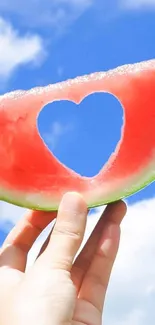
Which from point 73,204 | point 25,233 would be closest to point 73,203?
point 73,204

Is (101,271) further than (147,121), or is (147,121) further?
(101,271)

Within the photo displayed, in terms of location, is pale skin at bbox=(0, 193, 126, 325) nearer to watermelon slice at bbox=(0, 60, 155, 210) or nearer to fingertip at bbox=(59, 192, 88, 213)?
fingertip at bbox=(59, 192, 88, 213)

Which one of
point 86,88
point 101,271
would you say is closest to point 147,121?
point 86,88

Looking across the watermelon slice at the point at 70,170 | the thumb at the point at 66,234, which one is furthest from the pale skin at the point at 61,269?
the watermelon slice at the point at 70,170

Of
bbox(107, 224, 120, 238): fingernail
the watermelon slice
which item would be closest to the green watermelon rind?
the watermelon slice

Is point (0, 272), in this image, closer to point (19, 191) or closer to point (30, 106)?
point (19, 191)

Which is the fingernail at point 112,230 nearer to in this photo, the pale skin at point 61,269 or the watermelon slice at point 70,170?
the pale skin at point 61,269

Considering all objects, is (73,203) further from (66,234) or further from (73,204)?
(66,234)
